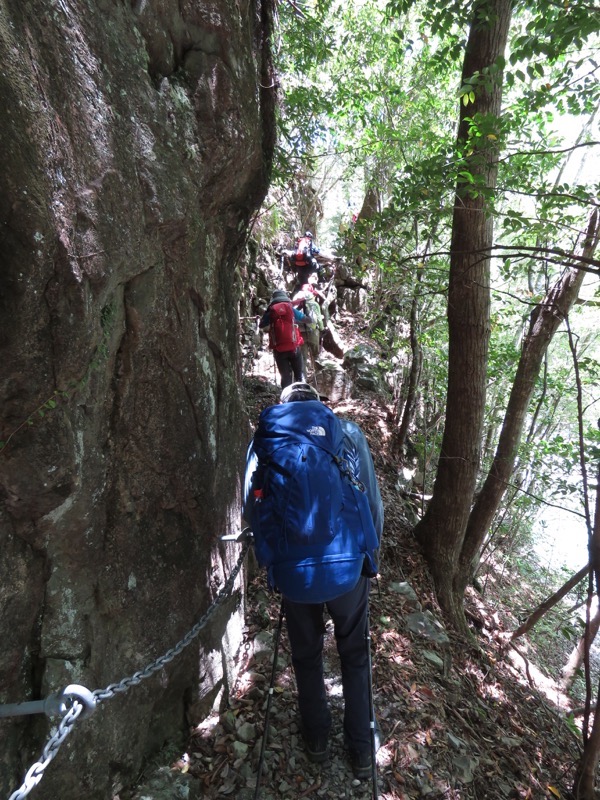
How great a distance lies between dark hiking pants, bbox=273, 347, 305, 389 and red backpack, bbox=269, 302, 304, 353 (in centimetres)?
12

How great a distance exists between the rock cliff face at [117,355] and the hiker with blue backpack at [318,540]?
0.73m

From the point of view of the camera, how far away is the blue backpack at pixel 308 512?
2.57m

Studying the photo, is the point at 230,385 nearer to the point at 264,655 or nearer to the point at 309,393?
the point at 309,393

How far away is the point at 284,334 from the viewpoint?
7758 millimetres

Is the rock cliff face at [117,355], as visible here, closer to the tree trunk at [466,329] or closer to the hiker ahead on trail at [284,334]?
the tree trunk at [466,329]

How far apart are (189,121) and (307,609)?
10.5 feet

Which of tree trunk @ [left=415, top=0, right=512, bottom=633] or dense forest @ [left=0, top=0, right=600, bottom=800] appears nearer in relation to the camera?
dense forest @ [left=0, top=0, right=600, bottom=800]

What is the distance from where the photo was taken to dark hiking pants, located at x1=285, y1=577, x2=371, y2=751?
9.46 ft

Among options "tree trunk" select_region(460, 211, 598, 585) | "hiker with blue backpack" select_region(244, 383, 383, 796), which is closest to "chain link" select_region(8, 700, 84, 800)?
"hiker with blue backpack" select_region(244, 383, 383, 796)

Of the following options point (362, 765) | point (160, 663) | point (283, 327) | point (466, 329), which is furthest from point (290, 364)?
point (160, 663)

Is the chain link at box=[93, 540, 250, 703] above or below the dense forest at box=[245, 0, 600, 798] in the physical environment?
below

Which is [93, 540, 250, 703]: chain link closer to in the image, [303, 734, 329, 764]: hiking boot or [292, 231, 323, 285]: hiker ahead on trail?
[303, 734, 329, 764]: hiking boot

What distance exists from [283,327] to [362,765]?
6010 mm

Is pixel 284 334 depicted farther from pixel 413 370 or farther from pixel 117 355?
pixel 117 355
